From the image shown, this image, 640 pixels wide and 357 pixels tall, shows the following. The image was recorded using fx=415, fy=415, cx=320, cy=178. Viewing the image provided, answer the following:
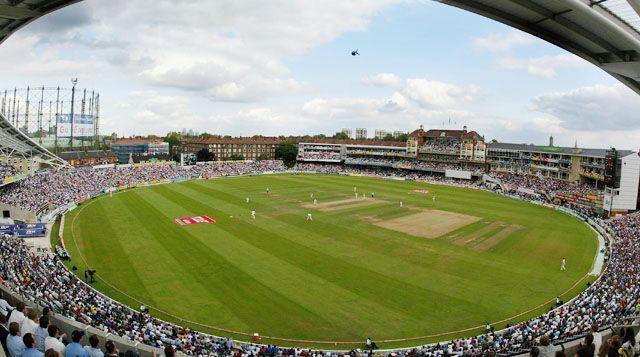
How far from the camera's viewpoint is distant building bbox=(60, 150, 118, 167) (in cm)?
9019

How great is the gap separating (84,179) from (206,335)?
50129 millimetres

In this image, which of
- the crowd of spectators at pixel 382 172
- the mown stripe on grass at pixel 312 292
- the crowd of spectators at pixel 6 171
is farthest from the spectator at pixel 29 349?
the crowd of spectators at pixel 382 172

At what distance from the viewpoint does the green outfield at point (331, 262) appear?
65.0 ft

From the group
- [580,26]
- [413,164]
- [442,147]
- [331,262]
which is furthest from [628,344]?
[442,147]

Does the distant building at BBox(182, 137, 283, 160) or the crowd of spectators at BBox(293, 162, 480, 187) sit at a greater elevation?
the distant building at BBox(182, 137, 283, 160)

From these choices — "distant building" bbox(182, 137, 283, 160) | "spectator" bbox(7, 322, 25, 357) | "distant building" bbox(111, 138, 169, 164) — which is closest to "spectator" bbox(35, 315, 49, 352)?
"spectator" bbox(7, 322, 25, 357)

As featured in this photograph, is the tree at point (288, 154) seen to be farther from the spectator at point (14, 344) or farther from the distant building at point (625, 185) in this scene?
the spectator at point (14, 344)

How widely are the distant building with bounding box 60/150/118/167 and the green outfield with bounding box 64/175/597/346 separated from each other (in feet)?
165

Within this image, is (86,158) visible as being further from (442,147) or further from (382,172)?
(442,147)

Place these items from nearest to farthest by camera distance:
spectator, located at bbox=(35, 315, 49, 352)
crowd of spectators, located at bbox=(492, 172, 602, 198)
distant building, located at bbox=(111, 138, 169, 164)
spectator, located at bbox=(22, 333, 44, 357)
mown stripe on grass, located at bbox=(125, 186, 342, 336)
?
spectator, located at bbox=(22, 333, 44, 357), spectator, located at bbox=(35, 315, 49, 352), mown stripe on grass, located at bbox=(125, 186, 342, 336), crowd of spectators, located at bbox=(492, 172, 602, 198), distant building, located at bbox=(111, 138, 169, 164)

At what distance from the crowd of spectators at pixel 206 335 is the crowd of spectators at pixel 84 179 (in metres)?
20.8

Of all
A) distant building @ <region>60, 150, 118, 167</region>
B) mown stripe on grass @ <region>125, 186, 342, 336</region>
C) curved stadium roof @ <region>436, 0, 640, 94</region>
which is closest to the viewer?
curved stadium roof @ <region>436, 0, 640, 94</region>

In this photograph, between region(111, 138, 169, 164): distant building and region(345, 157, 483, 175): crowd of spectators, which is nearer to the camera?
region(345, 157, 483, 175): crowd of spectators

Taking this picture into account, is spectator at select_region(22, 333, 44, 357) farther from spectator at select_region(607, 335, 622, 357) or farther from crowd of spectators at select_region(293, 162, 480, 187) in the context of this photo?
crowd of spectators at select_region(293, 162, 480, 187)
